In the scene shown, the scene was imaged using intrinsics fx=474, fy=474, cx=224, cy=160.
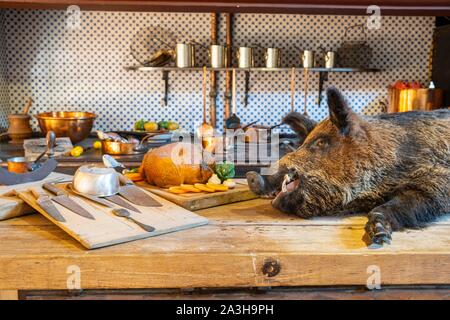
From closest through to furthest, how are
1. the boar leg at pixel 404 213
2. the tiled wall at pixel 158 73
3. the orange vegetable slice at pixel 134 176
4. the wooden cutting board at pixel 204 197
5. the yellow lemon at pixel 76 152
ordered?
the boar leg at pixel 404 213
the wooden cutting board at pixel 204 197
the orange vegetable slice at pixel 134 176
the yellow lemon at pixel 76 152
the tiled wall at pixel 158 73

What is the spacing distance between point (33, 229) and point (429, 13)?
10.5 feet

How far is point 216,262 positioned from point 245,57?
273 cm

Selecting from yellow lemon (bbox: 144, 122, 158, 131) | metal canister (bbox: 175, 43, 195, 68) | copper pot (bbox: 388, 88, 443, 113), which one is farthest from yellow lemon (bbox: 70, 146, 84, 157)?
copper pot (bbox: 388, 88, 443, 113)

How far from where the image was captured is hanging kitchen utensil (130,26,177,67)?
3.64m

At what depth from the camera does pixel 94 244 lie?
916 millimetres

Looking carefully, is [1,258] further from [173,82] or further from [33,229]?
[173,82]

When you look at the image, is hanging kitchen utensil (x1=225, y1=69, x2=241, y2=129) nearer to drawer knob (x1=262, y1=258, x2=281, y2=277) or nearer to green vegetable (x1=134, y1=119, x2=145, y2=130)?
green vegetable (x1=134, y1=119, x2=145, y2=130)

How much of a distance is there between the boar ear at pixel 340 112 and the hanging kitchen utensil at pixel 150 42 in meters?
2.70

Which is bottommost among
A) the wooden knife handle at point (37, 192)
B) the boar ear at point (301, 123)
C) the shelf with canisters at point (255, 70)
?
the wooden knife handle at point (37, 192)

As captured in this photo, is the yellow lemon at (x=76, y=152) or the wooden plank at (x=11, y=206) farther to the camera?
the yellow lemon at (x=76, y=152)

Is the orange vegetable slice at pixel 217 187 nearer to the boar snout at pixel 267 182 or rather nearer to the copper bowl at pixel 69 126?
the boar snout at pixel 267 182

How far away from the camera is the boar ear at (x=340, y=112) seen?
3.60 feet

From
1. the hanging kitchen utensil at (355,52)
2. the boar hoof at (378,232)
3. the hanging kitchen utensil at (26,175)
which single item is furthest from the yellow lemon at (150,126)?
the boar hoof at (378,232)
